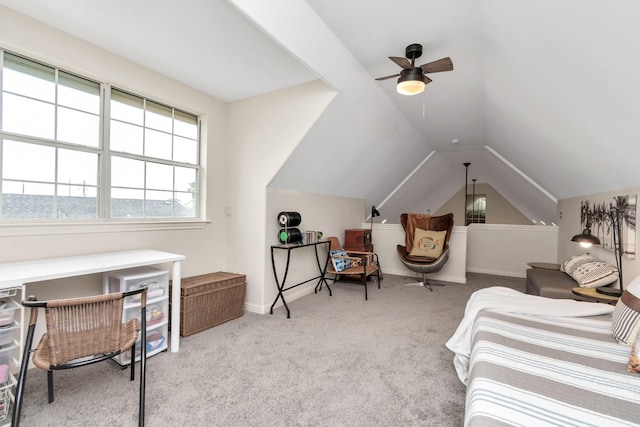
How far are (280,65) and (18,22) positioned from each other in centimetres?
187

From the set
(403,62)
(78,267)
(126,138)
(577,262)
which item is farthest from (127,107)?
(577,262)

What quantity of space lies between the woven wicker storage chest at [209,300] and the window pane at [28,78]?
188cm

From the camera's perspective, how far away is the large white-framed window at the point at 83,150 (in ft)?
6.97

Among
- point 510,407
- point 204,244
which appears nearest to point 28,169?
point 204,244

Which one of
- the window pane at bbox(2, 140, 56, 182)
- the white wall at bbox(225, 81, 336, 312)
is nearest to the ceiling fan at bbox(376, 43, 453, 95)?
the white wall at bbox(225, 81, 336, 312)

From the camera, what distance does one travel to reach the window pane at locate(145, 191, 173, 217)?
2947mm

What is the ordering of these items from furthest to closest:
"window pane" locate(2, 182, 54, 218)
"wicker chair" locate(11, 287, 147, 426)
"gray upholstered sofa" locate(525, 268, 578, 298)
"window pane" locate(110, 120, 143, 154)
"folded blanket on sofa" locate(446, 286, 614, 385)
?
"gray upholstered sofa" locate(525, 268, 578, 298)
"window pane" locate(110, 120, 143, 154)
"window pane" locate(2, 182, 54, 218)
"folded blanket on sofa" locate(446, 286, 614, 385)
"wicker chair" locate(11, 287, 147, 426)

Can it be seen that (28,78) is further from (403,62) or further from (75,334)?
(403,62)

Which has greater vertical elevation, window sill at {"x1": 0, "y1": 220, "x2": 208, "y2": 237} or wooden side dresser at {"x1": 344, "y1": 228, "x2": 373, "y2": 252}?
window sill at {"x1": 0, "y1": 220, "x2": 208, "y2": 237}

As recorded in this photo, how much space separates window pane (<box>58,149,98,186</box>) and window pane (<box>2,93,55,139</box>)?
18 cm

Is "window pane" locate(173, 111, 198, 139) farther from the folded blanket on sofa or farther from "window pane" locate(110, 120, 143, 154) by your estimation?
the folded blanket on sofa

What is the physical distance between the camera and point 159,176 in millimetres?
3049

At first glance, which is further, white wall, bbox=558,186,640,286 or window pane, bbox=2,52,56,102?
white wall, bbox=558,186,640,286

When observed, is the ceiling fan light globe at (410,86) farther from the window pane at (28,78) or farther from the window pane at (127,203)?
the window pane at (28,78)
